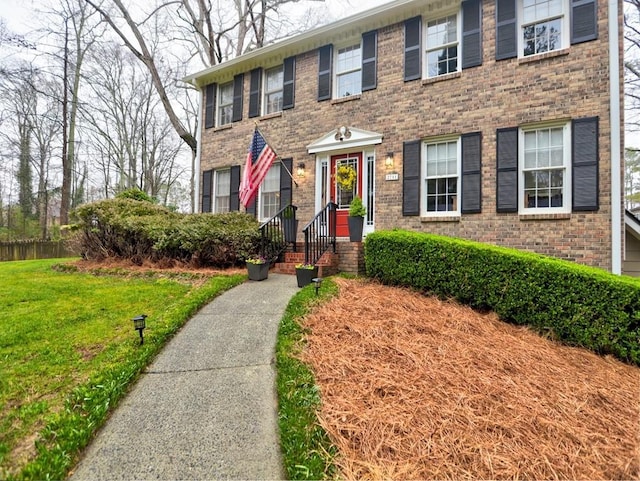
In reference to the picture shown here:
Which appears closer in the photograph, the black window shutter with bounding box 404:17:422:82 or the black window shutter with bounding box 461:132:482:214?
the black window shutter with bounding box 461:132:482:214

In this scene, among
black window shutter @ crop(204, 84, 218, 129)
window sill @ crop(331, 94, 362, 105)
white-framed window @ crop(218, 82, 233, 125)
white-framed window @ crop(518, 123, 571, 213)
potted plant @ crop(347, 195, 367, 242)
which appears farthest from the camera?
black window shutter @ crop(204, 84, 218, 129)

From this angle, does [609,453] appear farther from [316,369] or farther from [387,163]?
[387,163]

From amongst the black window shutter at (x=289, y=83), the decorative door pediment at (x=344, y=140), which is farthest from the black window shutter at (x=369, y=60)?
the black window shutter at (x=289, y=83)

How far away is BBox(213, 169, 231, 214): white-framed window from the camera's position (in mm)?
9773

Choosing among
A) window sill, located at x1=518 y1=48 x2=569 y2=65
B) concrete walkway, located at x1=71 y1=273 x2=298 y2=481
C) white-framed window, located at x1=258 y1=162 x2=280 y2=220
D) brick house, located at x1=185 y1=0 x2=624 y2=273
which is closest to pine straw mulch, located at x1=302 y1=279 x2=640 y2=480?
concrete walkway, located at x1=71 y1=273 x2=298 y2=481

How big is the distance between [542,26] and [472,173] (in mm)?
3100

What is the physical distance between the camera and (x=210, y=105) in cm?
1006

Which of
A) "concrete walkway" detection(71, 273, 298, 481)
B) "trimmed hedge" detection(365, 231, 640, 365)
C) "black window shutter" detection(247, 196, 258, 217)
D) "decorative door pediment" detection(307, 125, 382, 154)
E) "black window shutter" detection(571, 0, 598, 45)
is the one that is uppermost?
"black window shutter" detection(571, 0, 598, 45)

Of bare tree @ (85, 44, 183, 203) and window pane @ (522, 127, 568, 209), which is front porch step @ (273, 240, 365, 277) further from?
bare tree @ (85, 44, 183, 203)

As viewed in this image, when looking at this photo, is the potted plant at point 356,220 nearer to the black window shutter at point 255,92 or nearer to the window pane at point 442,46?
the window pane at point 442,46

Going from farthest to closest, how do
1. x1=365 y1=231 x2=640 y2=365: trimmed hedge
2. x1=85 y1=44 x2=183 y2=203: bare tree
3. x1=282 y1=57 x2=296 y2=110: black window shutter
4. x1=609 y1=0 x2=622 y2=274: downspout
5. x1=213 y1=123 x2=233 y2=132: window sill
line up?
x1=85 y1=44 x2=183 y2=203: bare tree
x1=213 y1=123 x2=233 y2=132: window sill
x1=282 y1=57 x2=296 y2=110: black window shutter
x1=609 y1=0 x2=622 y2=274: downspout
x1=365 y1=231 x2=640 y2=365: trimmed hedge

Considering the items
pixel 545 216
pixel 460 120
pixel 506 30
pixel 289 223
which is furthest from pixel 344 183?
pixel 506 30

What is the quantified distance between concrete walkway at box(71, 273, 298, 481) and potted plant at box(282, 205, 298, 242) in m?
3.53

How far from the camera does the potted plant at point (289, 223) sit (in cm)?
675
